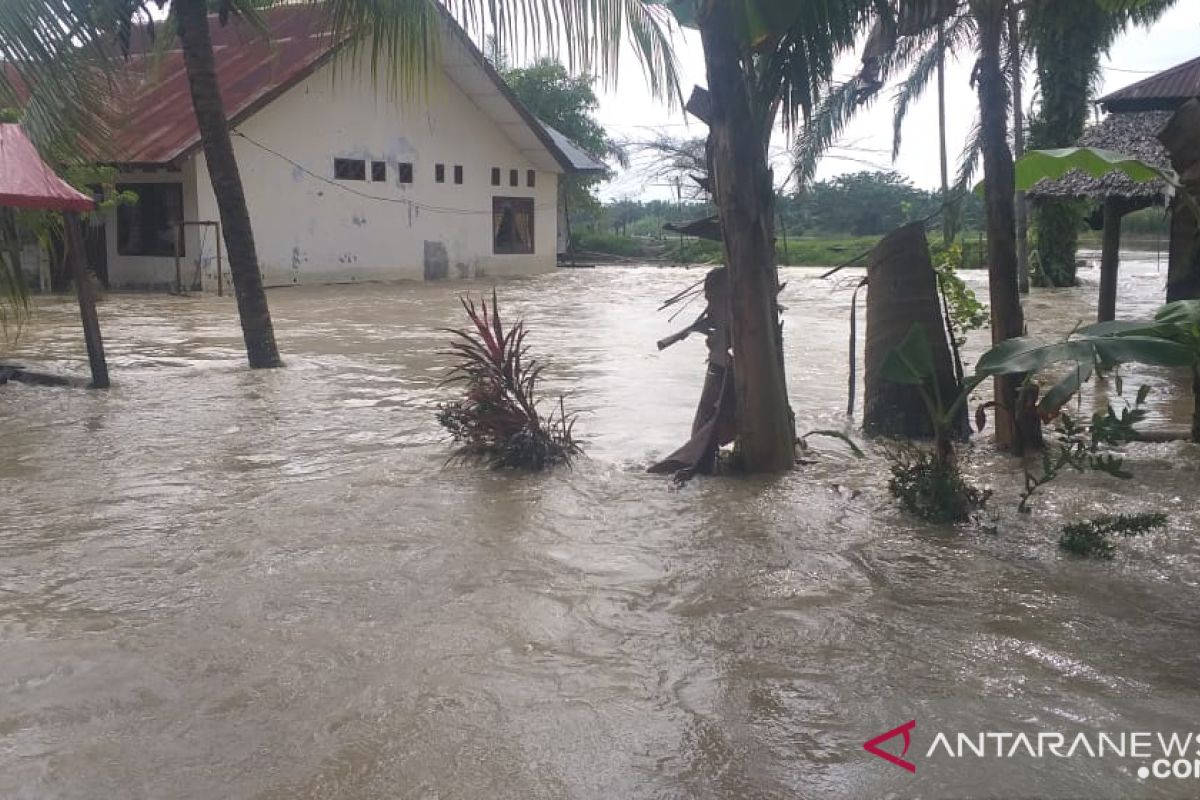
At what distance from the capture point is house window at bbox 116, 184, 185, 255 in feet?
70.7

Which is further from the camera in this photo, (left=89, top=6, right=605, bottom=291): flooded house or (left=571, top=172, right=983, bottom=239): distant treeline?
(left=571, top=172, right=983, bottom=239): distant treeline

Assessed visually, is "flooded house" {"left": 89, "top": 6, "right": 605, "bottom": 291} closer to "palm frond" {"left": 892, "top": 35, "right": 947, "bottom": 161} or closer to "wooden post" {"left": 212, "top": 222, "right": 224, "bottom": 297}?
"wooden post" {"left": 212, "top": 222, "right": 224, "bottom": 297}

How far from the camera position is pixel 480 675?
3.87 metres

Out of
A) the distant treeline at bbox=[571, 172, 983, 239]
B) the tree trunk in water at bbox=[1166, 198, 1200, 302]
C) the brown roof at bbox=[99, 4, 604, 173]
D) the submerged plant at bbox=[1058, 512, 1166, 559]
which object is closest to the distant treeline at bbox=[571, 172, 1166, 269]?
the distant treeline at bbox=[571, 172, 983, 239]

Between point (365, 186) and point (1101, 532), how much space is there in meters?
21.4

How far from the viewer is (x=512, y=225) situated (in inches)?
1164

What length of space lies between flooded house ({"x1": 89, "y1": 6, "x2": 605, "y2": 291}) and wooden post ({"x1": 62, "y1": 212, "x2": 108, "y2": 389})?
9336 mm

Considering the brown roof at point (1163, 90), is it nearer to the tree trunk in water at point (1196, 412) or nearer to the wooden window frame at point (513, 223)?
the tree trunk in water at point (1196, 412)

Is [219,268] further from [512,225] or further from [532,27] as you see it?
[532,27]

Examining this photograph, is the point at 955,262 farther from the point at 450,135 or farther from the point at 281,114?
the point at 450,135

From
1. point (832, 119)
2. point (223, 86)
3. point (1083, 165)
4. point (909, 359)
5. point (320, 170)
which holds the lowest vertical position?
point (909, 359)

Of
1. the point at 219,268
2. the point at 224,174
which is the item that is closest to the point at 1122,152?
the point at 224,174

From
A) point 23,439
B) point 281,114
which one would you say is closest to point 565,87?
point 281,114

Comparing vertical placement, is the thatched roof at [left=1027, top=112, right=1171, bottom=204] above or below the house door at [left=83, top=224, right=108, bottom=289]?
above
